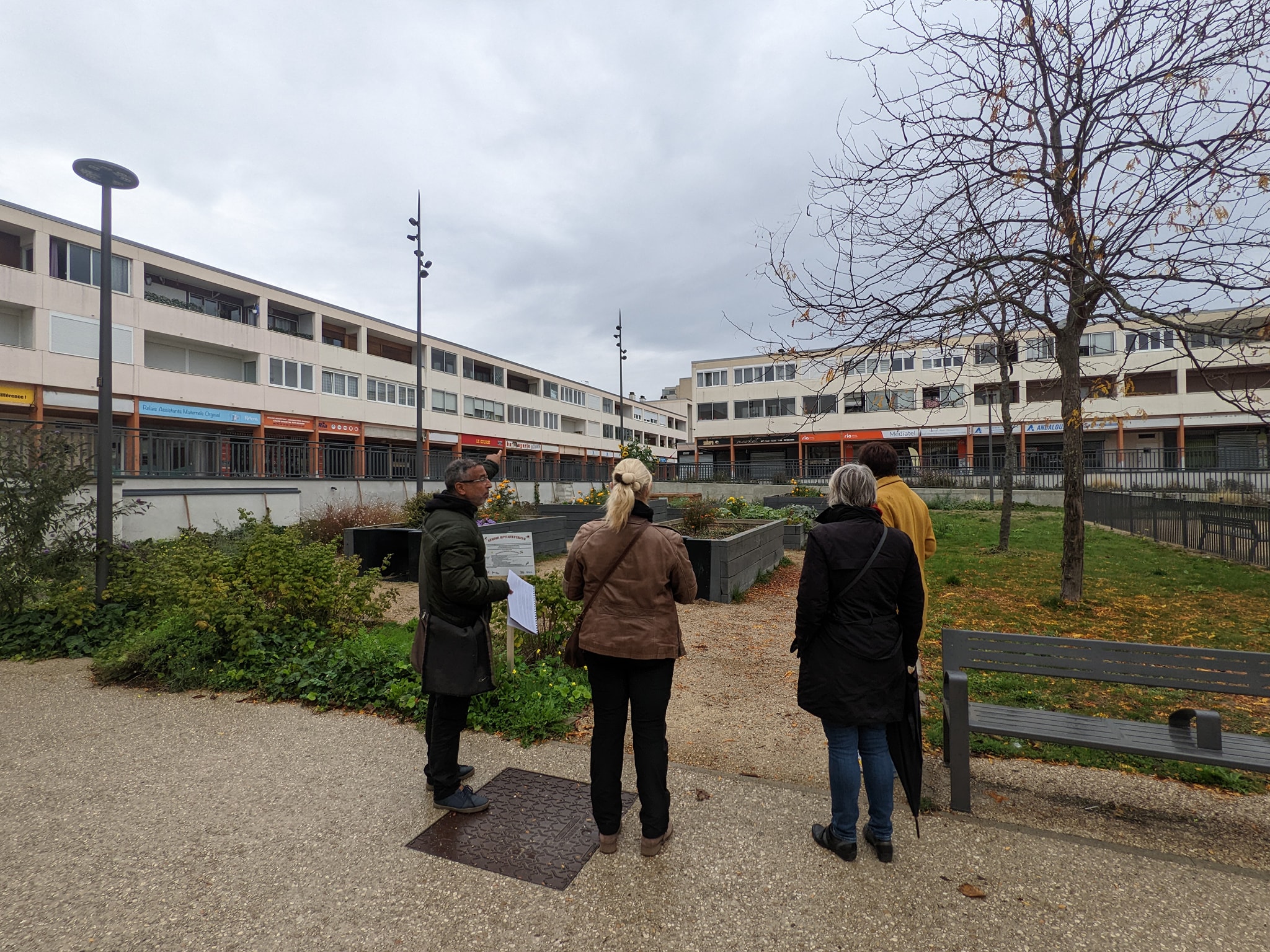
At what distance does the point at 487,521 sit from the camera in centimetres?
1194

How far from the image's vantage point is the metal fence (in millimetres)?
11711

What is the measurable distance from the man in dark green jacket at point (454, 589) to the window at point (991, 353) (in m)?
6.51

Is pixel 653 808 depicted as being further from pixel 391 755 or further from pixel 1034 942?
pixel 391 755

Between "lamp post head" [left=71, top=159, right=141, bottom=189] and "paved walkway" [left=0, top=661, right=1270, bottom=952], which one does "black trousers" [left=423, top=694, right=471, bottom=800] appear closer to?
"paved walkway" [left=0, top=661, right=1270, bottom=952]

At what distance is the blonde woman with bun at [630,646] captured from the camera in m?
3.04

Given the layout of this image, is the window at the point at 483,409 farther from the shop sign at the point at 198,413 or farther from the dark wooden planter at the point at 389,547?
the dark wooden planter at the point at 389,547

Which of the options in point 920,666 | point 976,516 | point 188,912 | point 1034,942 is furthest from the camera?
point 976,516

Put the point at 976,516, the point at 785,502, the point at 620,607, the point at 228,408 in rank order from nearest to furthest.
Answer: the point at 620,607, the point at 785,502, the point at 976,516, the point at 228,408

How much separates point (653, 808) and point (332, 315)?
4064 cm

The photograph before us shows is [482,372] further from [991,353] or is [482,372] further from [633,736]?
[633,736]

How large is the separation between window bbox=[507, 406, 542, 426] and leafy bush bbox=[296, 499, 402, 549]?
3781cm

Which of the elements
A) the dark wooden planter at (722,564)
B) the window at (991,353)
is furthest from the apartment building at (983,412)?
the dark wooden planter at (722,564)

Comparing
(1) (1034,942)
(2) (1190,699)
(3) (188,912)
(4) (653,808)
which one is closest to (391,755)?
(3) (188,912)

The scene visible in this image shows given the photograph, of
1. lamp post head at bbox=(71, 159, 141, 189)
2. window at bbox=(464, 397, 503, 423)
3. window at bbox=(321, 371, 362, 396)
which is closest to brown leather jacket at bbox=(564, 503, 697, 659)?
lamp post head at bbox=(71, 159, 141, 189)
